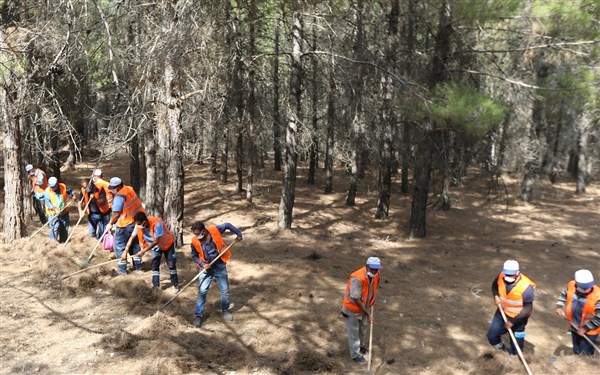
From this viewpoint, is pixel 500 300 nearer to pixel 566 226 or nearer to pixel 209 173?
pixel 566 226

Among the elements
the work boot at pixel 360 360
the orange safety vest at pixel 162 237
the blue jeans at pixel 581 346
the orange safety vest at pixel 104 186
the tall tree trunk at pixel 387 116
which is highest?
the tall tree trunk at pixel 387 116

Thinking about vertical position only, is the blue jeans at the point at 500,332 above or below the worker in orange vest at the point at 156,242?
below

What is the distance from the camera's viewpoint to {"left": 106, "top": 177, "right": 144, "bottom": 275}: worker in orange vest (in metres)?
8.31

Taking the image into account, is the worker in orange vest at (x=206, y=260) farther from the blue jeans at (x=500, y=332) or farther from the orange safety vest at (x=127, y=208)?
the blue jeans at (x=500, y=332)

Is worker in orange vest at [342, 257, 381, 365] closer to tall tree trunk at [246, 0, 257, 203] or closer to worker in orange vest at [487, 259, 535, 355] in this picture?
worker in orange vest at [487, 259, 535, 355]

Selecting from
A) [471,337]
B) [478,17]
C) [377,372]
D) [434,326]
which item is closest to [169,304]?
[377,372]

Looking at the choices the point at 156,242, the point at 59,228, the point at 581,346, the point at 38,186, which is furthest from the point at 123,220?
the point at 581,346

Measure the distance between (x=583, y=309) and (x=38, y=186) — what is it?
1009cm

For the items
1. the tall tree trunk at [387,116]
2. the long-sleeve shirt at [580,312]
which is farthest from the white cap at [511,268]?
the tall tree trunk at [387,116]

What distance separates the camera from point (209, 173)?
21797 mm

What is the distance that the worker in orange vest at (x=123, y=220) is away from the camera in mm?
8312

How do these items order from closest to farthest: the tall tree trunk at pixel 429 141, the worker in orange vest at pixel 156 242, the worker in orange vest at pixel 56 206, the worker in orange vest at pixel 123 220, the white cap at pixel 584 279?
1. the white cap at pixel 584 279
2. the worker in orange vest at pixel 156 242
3. the worker in orange vest at pixel 123 220
4. the worker in orange vest at pixel 56 206
5. the tall tree trunk at pixel 429 141

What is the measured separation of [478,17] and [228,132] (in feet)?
27.6

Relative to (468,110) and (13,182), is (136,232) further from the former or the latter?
(468,110)
